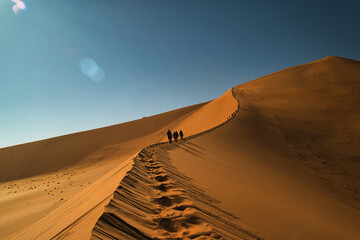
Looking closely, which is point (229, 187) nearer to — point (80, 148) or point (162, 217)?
point (162, 217)

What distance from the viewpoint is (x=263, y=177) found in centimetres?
604

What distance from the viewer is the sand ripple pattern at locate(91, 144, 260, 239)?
1.97 meters

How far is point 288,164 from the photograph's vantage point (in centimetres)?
852

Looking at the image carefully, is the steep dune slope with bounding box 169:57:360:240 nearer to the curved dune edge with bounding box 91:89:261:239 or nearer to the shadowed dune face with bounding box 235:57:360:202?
the shadowed dune face with bounding box 235:57:360:202

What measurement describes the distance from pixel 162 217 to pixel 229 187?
2.39 m

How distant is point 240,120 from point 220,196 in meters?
11.6

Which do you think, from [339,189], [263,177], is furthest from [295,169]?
[263,177]

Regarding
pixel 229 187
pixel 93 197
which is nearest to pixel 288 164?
pixel 229 187

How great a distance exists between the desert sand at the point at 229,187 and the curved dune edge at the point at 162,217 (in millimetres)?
13

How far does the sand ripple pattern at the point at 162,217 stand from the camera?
1968mm

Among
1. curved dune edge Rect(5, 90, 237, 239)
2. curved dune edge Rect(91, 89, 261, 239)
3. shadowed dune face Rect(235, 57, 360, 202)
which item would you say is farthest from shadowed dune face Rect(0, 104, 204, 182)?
curved dune edge Rect(91, 89, 261, 239)

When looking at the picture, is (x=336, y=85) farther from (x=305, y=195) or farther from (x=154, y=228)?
(x=154, y=228)

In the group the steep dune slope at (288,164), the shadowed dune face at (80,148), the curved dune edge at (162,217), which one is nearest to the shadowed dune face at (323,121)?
the steep dune slope at (288,164)

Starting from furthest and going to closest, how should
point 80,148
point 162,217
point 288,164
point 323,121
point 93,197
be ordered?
point 80,148 → point 323,121 → point 288,164 → point 93,197 → point 162,217
